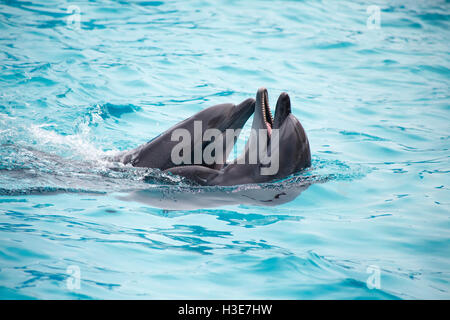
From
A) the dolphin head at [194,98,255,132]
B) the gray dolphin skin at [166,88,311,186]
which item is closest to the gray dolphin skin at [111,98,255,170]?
the dolphin head at [194,98,255,132]

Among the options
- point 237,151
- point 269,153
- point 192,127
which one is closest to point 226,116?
point 192,127

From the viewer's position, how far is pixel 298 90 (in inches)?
480

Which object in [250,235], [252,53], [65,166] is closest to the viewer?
[250,235]

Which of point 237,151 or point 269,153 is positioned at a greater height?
point 269,153

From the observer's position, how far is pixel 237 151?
9.05 metres

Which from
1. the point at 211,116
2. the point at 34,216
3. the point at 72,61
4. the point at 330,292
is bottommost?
the point at 330,292

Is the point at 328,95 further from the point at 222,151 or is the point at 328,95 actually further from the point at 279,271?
the point at 279,271

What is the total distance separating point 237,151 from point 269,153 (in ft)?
10.9

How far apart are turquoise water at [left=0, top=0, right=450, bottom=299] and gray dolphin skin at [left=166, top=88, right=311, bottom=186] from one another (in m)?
0.14

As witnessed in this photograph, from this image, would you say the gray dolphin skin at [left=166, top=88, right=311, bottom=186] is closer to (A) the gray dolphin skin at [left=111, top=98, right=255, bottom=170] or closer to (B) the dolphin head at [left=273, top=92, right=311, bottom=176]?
(B) the dolphin head at [left=273, top=92, right=311, bottom=176]

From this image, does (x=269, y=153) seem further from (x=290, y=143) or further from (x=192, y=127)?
(x=192, y=127)

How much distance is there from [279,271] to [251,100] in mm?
2188

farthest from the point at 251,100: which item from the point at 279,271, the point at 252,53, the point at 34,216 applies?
the point at 252,53

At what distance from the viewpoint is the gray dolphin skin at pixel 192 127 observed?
5965 mm
